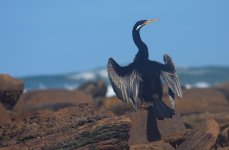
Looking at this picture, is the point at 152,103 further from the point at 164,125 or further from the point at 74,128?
the point at 74,128

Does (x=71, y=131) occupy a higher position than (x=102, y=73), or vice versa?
(x=102, y=73)

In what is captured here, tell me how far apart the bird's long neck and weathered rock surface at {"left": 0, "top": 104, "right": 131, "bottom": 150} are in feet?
6.09

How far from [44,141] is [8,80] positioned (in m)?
5.94

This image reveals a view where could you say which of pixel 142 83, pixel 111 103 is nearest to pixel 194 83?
pixel 111 103

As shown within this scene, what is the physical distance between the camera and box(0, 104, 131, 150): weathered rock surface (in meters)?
9.53

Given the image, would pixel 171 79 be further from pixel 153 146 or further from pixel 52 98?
pixel 52 98

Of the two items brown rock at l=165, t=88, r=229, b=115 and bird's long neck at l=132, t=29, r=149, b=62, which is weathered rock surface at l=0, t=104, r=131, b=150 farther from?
brown rock at l=165, t=88, r=229, b=115

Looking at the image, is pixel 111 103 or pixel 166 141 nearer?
pixel 166 141

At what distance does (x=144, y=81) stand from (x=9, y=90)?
14.4 ft

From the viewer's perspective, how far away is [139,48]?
1248 centimetres

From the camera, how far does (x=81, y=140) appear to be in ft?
31.3

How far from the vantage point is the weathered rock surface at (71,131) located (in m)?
9.53

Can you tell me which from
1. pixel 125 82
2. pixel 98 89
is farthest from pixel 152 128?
pixel 98 89

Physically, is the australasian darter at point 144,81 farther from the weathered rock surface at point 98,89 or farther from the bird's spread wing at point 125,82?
the weathered rock surface at point 98,89
